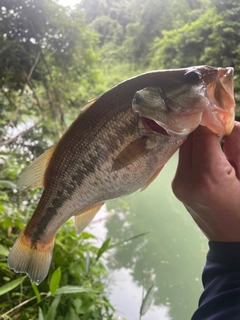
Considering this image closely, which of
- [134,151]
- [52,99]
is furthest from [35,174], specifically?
[52,99]

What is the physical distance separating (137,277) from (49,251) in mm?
1098

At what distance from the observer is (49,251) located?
82cm

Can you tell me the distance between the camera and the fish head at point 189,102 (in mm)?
568

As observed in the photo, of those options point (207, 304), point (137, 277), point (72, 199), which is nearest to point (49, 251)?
point (72, 199)

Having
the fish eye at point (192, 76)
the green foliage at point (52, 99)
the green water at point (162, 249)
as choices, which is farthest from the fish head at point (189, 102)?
the green water at point (162, 249)

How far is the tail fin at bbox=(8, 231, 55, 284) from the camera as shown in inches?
31.0

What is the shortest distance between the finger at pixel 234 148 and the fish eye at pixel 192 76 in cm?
12

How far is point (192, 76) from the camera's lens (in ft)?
1.98

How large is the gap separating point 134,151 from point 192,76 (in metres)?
0.19


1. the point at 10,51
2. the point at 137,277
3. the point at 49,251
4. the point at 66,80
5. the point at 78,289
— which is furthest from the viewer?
the point at 66,80

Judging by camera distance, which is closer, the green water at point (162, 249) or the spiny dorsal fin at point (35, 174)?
the spiny dorsal fin at point (35, 174)

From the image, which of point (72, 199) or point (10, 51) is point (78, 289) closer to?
point (72, 199)

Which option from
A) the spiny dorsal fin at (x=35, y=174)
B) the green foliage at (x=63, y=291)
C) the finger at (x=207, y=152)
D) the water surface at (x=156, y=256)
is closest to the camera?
the finger at (x=207, y=152)

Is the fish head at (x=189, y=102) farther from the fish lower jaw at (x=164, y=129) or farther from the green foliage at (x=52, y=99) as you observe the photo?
the green foliage at (x=52, y=99)
